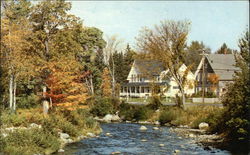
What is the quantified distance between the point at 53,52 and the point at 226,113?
1429cm

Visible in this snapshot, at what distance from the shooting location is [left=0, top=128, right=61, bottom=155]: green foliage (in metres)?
17.0

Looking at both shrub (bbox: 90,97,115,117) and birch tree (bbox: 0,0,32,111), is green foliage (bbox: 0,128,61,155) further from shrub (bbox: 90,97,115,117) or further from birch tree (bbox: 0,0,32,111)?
shrub (bbox: 90,97,115,117)

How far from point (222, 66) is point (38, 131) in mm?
51569

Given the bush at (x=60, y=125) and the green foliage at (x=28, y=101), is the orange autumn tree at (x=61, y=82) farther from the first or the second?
the green foliage at (x=28, y=101)

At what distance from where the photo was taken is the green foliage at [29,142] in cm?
1705

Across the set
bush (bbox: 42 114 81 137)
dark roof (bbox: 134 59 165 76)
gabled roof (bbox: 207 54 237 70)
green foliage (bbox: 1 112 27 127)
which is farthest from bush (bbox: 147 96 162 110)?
gabled roof (bbox: 207 54 237 70)

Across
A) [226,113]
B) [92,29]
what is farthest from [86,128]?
[92,29]

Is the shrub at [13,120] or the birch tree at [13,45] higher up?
the birch tree at [13,45]

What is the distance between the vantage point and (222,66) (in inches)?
2584

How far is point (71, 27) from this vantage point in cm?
2944

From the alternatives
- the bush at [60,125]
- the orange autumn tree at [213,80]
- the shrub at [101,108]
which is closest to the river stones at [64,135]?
the bush at [60,125]

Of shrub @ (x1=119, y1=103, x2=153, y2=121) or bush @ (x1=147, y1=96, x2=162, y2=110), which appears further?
bush @ (x1=147, y1=96, x2=162, y2=110)

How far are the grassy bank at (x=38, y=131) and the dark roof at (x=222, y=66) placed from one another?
40738 millimetres

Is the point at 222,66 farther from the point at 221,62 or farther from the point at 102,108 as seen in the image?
the point at 102,108
